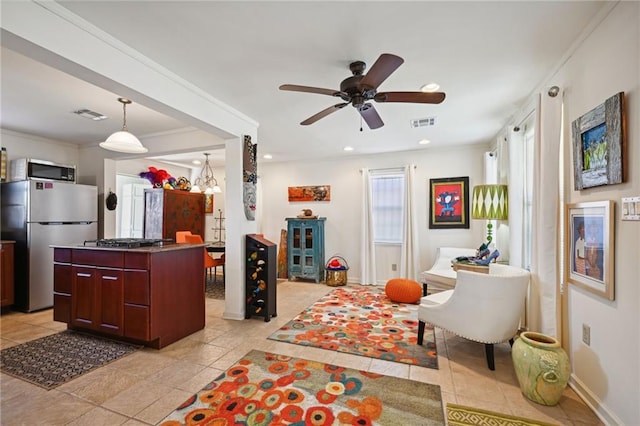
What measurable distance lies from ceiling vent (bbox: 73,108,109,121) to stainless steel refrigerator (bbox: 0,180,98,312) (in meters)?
1.27

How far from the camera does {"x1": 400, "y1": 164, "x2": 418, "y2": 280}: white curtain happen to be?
5.12 meters

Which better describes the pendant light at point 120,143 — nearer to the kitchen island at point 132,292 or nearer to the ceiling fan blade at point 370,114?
the kitchen island at point 132,292

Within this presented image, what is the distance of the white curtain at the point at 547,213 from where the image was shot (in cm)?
227

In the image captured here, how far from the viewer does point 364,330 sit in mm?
3242

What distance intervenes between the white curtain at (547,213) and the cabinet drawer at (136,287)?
11.2 feet

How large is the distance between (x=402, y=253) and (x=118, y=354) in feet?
13.8

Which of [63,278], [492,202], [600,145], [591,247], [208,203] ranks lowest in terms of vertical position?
[63,278]

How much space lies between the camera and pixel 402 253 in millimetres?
5211

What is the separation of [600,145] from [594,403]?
5.39 ft

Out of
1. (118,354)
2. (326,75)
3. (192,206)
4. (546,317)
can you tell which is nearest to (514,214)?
(546,317)

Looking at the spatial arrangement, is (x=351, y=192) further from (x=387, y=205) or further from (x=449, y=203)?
(x=449, y=203)

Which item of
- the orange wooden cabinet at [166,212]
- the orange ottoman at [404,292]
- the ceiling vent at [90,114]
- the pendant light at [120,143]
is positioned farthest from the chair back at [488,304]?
the orange wooden cabinet at [166,212]

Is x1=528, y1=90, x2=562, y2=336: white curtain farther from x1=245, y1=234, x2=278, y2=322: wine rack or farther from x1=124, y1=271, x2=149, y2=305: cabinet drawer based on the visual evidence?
x1=124, y1=271, x2=149, y2=305: cabinet drawer

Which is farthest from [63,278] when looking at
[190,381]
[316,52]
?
[316,52]
